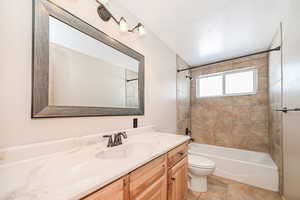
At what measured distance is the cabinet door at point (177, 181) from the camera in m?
1.08

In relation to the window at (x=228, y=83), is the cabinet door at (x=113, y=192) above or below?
below

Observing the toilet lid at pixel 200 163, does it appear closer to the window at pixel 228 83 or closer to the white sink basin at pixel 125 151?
the white sink basin at pixel 125 151

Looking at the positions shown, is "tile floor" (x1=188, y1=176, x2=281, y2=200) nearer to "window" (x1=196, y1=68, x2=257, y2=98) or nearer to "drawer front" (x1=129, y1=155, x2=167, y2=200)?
"drawer front" (x1=129, y1=155, x2=167, y2=200)

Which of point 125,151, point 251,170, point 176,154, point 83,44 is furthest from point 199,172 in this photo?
point 83,44

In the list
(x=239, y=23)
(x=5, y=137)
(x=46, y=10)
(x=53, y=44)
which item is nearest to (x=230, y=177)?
(x=239, y=23)

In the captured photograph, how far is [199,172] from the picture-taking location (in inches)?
65.4

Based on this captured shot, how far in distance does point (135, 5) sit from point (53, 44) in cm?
100

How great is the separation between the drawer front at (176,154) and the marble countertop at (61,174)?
0.87 ft

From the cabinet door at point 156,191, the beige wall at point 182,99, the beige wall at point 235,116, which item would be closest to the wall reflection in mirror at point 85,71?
the cabinet door at point 156,191

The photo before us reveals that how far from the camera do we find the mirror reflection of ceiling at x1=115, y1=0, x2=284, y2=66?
1.35 meters

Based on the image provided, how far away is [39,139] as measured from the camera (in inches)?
30.4

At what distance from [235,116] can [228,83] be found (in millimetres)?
767

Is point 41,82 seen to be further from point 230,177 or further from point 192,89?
point 192,89

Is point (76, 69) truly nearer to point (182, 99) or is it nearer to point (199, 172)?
point (199, 172)
